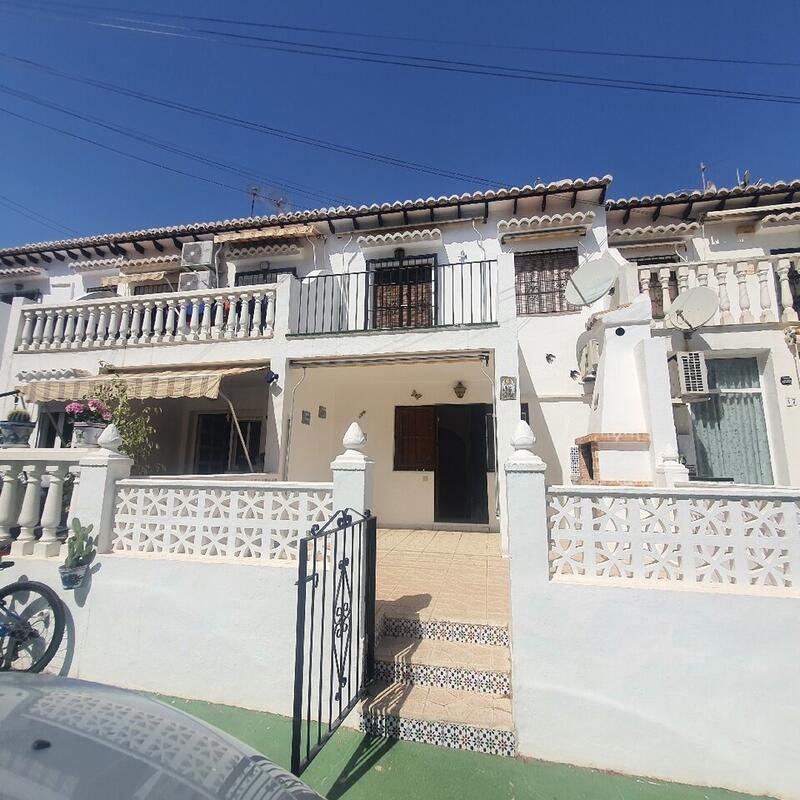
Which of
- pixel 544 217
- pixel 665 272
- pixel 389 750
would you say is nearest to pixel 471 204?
pixel 544 217

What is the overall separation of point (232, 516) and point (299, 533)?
819 mm

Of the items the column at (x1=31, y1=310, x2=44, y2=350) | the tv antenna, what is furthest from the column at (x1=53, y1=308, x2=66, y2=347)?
the tv antenna

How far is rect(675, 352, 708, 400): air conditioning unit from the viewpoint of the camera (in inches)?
308

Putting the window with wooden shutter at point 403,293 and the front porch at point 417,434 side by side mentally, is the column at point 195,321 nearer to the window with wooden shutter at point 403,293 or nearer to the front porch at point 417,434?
the front porch at point 417,434

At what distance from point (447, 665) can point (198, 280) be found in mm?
11622

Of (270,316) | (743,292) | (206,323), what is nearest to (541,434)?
(743,292)

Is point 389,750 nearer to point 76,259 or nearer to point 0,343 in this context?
point 0,343

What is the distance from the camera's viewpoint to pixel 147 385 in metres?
8.19

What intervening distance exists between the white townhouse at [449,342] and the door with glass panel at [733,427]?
3cm

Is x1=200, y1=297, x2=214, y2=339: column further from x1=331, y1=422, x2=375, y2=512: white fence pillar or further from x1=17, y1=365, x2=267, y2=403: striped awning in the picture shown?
x1=331, y1=422, x2=375, y2=512: white fence pillar

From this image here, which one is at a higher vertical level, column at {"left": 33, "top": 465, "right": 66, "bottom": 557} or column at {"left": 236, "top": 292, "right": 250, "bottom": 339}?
column at {"left": 236, "top": 292, "right": 250, "bottom": 339}

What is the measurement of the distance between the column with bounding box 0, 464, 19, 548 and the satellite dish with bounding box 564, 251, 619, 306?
30.2ft

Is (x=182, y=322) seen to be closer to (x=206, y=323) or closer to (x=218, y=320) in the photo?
(x=206, y=323)

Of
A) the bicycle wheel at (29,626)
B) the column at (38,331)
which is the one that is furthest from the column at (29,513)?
the column at (38,331)
